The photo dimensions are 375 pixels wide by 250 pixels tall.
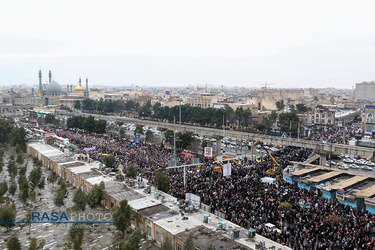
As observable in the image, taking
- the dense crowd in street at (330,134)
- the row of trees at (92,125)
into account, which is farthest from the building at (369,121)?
the row of trees at (92,125)

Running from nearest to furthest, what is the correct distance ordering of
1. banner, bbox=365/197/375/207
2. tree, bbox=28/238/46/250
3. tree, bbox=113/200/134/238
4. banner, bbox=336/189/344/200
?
tree, bbox=28/238/46/250 → tree, bbox=113/200/134/238 → banner, bbox=365/197/375/207 → banner, bbox=336/189/344/200

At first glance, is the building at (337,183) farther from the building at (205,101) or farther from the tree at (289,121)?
the building at (205,101)

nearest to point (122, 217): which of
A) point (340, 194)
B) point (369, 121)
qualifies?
point (340, 194)

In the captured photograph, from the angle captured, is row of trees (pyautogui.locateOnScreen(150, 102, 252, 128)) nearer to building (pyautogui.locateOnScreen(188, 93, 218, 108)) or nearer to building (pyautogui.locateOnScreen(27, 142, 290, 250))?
building (pyautogui.locateOnScreen(188, 93, 218, 108))

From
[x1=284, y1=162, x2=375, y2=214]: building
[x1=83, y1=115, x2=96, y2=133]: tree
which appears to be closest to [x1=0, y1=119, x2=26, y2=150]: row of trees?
[x1=83, y1=115, x2=96, y2=133]: tree

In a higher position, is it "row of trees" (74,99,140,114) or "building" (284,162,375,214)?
"row of trees" (74,99,140,114)

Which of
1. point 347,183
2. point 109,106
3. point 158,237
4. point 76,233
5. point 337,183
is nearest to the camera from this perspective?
point 76,233

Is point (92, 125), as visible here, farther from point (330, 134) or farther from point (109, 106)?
point (330, 134)

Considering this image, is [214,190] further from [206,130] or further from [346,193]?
[206,130]

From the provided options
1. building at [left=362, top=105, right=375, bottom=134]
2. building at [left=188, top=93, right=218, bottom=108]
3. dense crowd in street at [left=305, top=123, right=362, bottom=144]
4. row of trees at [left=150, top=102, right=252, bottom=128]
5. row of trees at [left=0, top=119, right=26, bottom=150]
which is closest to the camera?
row of trees at [left=0, top=119, right=26, bottom=150]
